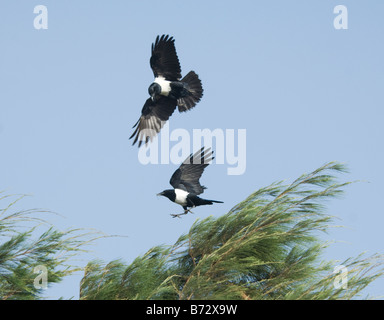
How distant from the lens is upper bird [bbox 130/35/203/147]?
7961 millimetres

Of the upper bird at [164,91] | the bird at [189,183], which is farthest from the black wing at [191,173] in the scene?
the upper bird at [164,91]

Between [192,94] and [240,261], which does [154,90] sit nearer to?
[192,94]

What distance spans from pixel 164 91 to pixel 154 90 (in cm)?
20

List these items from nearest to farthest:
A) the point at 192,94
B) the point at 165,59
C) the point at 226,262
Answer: the point at 226,262, the point at 165,59, the point at 192,94

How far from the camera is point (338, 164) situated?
5148 millimetres

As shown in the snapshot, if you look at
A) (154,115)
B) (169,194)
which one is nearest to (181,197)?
(169,194)

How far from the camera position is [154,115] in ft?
27.1

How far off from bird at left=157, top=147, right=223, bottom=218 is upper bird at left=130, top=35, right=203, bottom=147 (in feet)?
4.58

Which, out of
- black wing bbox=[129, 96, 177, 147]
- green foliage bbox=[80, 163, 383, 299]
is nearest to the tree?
green foliage bbox=[80, 163, 383, 299]

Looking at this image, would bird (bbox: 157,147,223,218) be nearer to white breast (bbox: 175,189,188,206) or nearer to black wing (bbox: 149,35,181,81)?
white breast (bbox: 175,189,188,206)

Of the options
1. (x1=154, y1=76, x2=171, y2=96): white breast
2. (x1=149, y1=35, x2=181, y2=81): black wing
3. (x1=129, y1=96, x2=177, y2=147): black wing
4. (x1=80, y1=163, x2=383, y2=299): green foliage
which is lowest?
(x1=80, y1=163, x2=383, y2=299): green foliage
